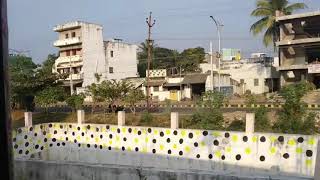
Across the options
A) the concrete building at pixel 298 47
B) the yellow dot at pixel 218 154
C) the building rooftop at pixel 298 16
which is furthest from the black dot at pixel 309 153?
the building rooftop at pixel 298 16

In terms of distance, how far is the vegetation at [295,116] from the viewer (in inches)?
508

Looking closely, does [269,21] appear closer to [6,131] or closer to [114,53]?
[114,53]

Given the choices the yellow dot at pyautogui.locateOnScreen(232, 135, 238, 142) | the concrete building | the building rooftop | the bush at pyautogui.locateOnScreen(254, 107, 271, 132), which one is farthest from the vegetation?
the building rooftop

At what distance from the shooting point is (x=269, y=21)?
35.7 m

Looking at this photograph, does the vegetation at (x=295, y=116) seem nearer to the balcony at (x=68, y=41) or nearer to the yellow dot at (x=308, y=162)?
the yellow dot at (x=308, y=162)

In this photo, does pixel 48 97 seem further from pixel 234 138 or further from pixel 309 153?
pixel 309 153

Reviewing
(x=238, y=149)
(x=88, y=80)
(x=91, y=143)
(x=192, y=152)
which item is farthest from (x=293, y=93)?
(x=88, y=80)

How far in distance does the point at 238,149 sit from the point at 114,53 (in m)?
39.3

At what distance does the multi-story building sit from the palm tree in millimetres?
19932

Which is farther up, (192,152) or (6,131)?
(6,131)

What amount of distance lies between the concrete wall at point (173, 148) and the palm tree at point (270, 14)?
26.1m

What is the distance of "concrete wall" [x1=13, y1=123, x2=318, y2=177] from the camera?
11.0 metres

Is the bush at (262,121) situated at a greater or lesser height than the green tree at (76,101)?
lesser

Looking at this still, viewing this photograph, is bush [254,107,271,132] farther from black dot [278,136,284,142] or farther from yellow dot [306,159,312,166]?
yellow dot [306,159,312,166]
